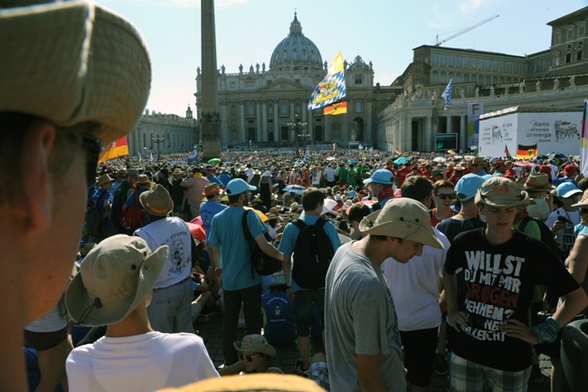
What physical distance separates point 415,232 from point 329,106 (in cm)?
2200

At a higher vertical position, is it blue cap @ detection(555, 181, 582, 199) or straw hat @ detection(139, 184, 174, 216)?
straw hat @ detection(139, 184, 174, 216)

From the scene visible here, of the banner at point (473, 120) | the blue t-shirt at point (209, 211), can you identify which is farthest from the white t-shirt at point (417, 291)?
the banner at point (473, 120)

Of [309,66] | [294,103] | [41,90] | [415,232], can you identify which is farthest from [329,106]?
[309,66]

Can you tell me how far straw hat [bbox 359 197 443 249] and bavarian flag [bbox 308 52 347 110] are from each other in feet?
60.9

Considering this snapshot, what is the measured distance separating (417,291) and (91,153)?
3.45 meters

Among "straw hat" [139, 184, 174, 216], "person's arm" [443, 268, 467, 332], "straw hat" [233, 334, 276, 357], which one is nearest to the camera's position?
"person's arm" [443, 268, 467, 332]

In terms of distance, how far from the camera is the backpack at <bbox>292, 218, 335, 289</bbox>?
4.69 metres

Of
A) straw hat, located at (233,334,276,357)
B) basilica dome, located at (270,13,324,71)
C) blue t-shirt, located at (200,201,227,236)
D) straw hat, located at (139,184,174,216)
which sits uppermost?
basilica dome, located at (270,13,324,71)

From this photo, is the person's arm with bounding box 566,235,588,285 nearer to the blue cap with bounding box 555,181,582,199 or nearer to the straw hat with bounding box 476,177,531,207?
the straw hat with bounding box 476,177,531,207

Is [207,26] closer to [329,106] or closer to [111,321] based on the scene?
[329,106]

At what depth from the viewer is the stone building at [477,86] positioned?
48469 millimetres

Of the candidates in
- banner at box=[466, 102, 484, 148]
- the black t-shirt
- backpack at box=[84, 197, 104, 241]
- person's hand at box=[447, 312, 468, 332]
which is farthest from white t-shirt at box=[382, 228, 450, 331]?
banner at box=[466, 102, 484, 148]

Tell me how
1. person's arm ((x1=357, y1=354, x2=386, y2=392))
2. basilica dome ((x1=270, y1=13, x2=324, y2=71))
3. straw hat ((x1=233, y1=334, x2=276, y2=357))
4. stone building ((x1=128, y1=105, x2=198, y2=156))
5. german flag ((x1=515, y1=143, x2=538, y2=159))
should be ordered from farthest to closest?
basilica dome ((x1=270, y1=13, x2=324, y2=71)) → stone building ((x1=128, y1=105, x2=198, y2=156)) → german flag ((x1=515, y1=143, x2=538, y2=159)) → straw hat ((x1=233, y1=334, x2=276, y2=357)) → person's arm ((x1=357, y1=354, x2=386, y2=392))

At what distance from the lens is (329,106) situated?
79.0ft
